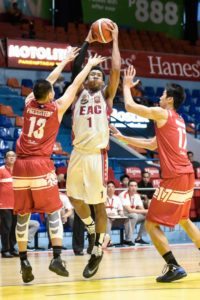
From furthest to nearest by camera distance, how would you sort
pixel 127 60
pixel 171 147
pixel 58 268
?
pixel 127 60 → pixel 171 147 → pixel 58 268

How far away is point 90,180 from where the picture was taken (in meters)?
8.73

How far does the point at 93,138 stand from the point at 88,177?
443 millimetres

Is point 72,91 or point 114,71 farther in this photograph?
point 114,71

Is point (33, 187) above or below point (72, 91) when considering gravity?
below

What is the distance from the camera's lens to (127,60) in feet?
81.4

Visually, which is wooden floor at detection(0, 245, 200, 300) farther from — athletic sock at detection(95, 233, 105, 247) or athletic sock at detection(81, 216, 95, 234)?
athletic sock at detection(81, 216, 95, 234)

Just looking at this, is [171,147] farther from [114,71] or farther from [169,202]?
[114,71]

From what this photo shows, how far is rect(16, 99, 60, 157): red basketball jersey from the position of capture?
26.5ft

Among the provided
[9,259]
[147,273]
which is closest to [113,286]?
[147,273]

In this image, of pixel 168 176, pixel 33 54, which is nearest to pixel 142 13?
pixel 33 54

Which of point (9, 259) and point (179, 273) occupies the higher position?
point (179, 273)

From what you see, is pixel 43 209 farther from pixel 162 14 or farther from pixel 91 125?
pixel 162 14

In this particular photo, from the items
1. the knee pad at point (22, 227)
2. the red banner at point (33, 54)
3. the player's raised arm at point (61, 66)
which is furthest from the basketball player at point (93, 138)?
the red banner at point (33, 54)

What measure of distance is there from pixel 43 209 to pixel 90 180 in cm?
87
